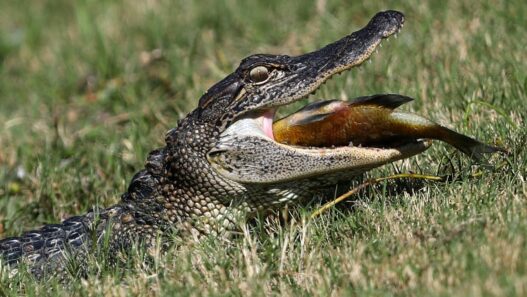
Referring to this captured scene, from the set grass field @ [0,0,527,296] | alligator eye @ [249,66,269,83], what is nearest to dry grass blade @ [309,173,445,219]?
grass field @ [0,0,527,296]

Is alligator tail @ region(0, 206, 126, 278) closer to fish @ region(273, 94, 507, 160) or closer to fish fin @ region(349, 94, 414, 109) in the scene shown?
fish @ region(273, 94, 507, 160)

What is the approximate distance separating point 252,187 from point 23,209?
6.55ft

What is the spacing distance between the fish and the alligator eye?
0.25 m

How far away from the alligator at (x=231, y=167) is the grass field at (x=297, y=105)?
0.19 m

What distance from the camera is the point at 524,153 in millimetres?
4629

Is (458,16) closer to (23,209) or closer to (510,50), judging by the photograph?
(510,50)

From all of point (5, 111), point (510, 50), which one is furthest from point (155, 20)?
point (510, 50)

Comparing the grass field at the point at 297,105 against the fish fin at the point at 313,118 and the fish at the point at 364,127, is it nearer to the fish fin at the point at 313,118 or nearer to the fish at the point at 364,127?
the fish at the point at 364,127

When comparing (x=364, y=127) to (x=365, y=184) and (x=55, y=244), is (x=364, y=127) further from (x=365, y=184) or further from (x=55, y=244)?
(x=55, y=244)

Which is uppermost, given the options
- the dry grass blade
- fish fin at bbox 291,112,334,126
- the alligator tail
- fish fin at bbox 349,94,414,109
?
fish fin at bbox 291,112,334,126

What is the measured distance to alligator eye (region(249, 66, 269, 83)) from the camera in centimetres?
486

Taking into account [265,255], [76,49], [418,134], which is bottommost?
[265,255]

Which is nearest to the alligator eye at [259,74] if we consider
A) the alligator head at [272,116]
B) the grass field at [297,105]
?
the alligator head at [272,116]

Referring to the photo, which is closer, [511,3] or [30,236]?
[30,236]
